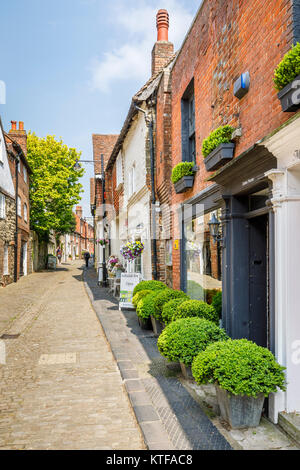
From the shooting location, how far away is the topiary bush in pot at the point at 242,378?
11.3 feet

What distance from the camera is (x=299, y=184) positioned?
11.9 feet

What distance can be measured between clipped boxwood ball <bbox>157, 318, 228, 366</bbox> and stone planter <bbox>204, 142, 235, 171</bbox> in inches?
92.9

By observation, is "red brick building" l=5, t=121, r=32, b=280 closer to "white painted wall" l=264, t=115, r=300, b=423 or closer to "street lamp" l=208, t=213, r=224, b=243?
"street lamp" l=208, t=213, r=224, b=243

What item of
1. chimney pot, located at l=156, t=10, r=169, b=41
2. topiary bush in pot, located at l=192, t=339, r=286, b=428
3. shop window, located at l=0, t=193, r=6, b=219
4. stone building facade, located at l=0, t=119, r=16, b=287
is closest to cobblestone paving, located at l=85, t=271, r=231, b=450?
topiary bush in pot, located at l=192, t=339, r=286, b=428

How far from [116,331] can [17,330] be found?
2.45m

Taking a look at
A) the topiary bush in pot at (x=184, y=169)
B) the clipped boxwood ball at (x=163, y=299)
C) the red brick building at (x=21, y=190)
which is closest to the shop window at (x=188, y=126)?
the topiary bush in pot at (x=184, y=169)

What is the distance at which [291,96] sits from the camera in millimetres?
3305

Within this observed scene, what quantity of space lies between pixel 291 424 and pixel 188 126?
641cm

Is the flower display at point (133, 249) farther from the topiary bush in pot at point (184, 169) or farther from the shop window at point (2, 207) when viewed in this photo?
the shop window at point (2, 207)

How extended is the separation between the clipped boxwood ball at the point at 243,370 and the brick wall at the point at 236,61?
247 cm

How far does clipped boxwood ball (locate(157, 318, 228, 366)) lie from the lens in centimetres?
463

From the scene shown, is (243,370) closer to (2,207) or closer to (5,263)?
(2,207)

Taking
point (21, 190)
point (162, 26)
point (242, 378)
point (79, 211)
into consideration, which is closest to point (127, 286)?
point (242, 378)

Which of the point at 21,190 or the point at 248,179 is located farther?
the point at 21,190
